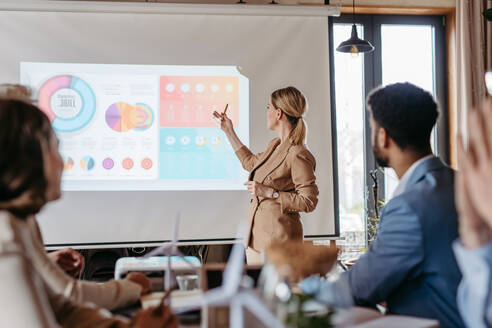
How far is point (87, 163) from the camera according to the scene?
12.1 ft

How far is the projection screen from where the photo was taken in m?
3.70

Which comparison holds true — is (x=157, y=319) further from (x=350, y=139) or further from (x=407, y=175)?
(x=350, y=139)

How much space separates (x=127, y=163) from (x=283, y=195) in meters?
1.30

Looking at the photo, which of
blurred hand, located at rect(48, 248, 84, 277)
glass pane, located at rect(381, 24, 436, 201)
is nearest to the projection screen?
glass pane, located at rect(381, 24, 436, 201)

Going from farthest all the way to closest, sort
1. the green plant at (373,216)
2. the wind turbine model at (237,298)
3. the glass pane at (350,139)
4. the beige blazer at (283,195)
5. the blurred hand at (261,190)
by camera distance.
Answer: the glass pane at (350,139), the green plant at (373,216), the blurred hand at (261,190), the beige blazer at (283,195), the wind turbine model at (237,298)

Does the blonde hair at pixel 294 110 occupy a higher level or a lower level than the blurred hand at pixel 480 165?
higher

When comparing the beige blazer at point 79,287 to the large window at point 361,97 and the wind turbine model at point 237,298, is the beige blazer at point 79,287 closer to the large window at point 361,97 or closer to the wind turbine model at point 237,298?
the wind turbine model at point 237,298

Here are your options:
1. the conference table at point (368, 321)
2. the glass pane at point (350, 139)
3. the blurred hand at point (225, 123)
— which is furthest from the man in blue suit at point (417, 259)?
the glass pane at point (350, 139)

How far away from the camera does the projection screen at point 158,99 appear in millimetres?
3699

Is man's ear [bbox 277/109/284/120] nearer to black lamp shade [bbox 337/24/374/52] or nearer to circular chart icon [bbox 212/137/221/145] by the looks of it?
circular chart icon [bbox 212/137/221/145]

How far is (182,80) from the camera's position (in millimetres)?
3828

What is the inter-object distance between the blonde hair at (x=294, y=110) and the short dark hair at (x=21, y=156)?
84.3 inches

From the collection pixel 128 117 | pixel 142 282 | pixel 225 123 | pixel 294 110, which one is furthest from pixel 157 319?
pixel 128 117

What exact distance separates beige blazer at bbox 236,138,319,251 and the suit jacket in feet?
4.90
